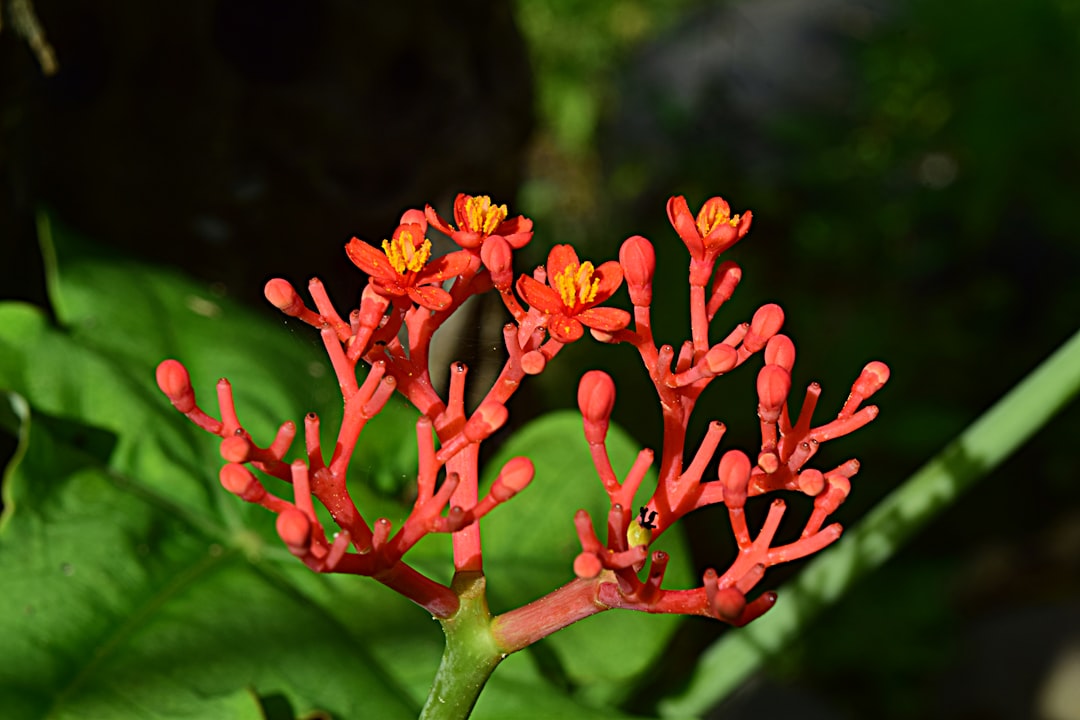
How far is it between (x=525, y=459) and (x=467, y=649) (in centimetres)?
15

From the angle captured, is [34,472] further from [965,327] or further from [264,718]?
[965,327]

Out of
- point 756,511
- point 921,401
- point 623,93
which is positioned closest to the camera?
point 756,511

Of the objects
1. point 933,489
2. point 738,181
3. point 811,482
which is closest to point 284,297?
point 811,482

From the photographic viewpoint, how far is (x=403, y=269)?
0.80 meters

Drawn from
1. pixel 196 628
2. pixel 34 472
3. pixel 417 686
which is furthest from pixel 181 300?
pixel 417 686

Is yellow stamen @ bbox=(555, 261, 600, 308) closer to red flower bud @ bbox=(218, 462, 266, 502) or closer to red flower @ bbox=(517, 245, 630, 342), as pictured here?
red flower @ bbox=(517, 245, 630, 342)

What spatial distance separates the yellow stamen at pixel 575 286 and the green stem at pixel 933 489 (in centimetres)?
55

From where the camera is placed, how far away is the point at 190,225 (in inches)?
69.5

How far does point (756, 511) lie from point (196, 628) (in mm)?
1804

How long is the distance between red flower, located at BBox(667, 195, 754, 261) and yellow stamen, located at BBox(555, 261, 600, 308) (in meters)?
0.08

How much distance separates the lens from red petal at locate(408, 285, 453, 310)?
79 cm

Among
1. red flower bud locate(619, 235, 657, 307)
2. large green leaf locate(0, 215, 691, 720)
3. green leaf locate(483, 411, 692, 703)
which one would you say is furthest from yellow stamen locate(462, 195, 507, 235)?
green leaf locate(483, 411, 692, 703)

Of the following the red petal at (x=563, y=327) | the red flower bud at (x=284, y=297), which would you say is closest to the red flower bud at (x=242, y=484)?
the red flower bud at (x=284, y=297)

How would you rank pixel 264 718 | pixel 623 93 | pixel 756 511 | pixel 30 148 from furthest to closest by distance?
1. pixel 623 93
2. pixel 756 511
3. pixel 30 148
4. pixel 264 718
